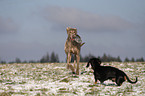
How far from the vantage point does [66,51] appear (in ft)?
46.9

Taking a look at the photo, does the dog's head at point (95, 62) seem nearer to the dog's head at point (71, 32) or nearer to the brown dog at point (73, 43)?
the brown dog at point (73, 43)

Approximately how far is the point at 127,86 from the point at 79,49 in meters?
4.56

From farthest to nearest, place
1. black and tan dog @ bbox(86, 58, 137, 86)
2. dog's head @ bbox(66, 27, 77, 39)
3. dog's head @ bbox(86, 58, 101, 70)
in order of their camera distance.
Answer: dog's head @ bbox(66, 27, 77, 39) < dog's head @ bbox(86, 58, 101, 70) < black and tan dog @ bbox(86, 58, 137, 86)

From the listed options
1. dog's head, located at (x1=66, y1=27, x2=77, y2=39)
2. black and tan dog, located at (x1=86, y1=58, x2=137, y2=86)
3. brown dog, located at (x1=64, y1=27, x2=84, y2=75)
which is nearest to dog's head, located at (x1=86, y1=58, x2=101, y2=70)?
black and tan dog, located at (x1=86, y1=58, x2=137, y2=86)

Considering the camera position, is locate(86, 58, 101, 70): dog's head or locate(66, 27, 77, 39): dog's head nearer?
locate(86, 58, 101, 70): dog's head

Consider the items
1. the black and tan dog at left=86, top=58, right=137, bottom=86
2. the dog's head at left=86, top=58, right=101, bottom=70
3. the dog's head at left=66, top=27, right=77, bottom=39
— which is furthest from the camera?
the dog's head at left=66, top=27, right=77, bottom=39

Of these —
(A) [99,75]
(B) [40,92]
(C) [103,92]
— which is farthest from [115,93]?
(B) [40,92]

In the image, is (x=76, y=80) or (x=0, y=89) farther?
(x=76, y=80)

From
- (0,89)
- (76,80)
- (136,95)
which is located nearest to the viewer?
(136,95)

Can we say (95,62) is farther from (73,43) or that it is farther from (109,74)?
(73,43)

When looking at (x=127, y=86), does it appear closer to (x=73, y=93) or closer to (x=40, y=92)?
(x=73, y=93)

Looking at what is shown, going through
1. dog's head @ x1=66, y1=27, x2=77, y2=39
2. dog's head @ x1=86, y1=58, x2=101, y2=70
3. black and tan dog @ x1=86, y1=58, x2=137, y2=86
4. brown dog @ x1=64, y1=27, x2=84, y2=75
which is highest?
dog's head @ x1=66, y1=27, x2=77, y2=39

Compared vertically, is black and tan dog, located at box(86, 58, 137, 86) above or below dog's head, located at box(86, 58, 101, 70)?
below

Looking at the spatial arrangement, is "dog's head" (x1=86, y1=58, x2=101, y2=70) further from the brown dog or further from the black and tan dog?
the brown dog
